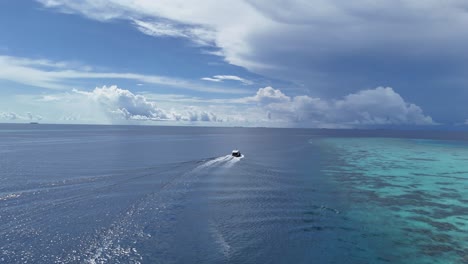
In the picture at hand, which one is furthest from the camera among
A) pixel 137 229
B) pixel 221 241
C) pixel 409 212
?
pixel 409 212

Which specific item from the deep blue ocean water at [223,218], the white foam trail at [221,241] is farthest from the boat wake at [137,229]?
the deep blue ocean water at [223,218]

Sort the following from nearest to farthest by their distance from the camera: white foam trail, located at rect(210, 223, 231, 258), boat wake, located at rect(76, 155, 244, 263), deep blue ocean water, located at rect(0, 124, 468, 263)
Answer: boat wake, located at rect(76, 155, 244, 263)
deep blue ocean water, located at rect(0, 124, 468, 263)
white foam trail, located at rect(210, 223, 231, 258)

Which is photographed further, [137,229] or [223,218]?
[223,218]

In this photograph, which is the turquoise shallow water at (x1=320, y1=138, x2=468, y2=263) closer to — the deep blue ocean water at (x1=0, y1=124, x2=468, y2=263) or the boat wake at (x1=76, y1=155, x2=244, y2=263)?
the deep blue ocean water at (x1=0, y1=124, x2=468, y2=263)

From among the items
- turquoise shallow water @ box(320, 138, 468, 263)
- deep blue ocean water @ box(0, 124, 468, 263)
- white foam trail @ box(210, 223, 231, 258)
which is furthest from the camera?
turquoise shallow water @ box(320, 138, 468, 263)

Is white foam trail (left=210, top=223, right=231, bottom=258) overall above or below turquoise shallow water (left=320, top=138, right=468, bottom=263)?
below

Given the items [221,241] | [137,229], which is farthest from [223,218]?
[137,229]

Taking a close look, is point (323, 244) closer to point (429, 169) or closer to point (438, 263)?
point (438, 263)

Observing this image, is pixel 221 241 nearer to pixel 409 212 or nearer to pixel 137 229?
pixel 137 229

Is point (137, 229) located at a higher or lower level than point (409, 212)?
lower

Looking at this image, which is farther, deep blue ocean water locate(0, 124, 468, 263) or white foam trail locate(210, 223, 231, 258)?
white foam trail locate(210, 223, 231, 258)

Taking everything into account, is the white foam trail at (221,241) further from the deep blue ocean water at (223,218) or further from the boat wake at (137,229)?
the deep blue ocean water at (223,218)

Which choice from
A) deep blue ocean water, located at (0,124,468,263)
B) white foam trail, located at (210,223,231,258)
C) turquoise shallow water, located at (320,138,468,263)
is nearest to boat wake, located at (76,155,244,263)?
white foam trail, located at (210,223,231,258)
